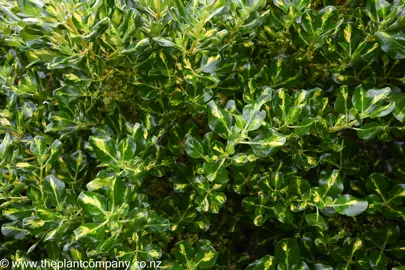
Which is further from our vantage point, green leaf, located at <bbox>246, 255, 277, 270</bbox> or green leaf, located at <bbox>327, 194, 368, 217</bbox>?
green leaf, located at <bbox>246, 255, 277, 270</bbox>

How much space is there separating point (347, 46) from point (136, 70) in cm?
56

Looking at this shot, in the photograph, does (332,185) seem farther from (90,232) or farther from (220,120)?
(90,232)

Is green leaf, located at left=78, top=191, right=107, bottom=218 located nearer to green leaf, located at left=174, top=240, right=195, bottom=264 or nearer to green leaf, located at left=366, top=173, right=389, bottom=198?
green leaf, located at left=174, top=240, right=195, bottom=264

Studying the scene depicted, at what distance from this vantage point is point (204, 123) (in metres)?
1.39

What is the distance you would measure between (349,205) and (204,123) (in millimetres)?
543

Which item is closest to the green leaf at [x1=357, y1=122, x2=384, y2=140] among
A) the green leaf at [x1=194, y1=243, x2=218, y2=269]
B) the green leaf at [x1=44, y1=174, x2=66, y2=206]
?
the green leaf at [x1=194, y1=243, x2=218, y2=269]

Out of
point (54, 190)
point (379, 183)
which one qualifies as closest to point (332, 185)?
point (379, 183)

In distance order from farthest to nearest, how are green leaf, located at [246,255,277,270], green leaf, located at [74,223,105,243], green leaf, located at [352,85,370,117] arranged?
1. green leaf, located at [246,255,277,270]
2. green leaf, located at [352,85,370,117]
3. green leaf, located at [74,223,105,243]

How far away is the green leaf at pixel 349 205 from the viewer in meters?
1.00

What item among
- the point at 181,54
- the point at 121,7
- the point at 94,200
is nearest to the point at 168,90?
the point at 181,54

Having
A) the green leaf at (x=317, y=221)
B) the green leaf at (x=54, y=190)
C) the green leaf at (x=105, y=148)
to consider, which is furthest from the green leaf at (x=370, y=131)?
the green leaf at (x=54, y=190)

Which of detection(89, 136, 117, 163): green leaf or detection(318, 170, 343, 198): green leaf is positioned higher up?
detection(89, 136, 117, 163): green leaf

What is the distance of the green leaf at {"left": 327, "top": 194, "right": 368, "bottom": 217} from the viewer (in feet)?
3.29

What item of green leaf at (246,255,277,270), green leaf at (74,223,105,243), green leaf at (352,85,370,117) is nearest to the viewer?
green leaf at (74,223,105,243)
